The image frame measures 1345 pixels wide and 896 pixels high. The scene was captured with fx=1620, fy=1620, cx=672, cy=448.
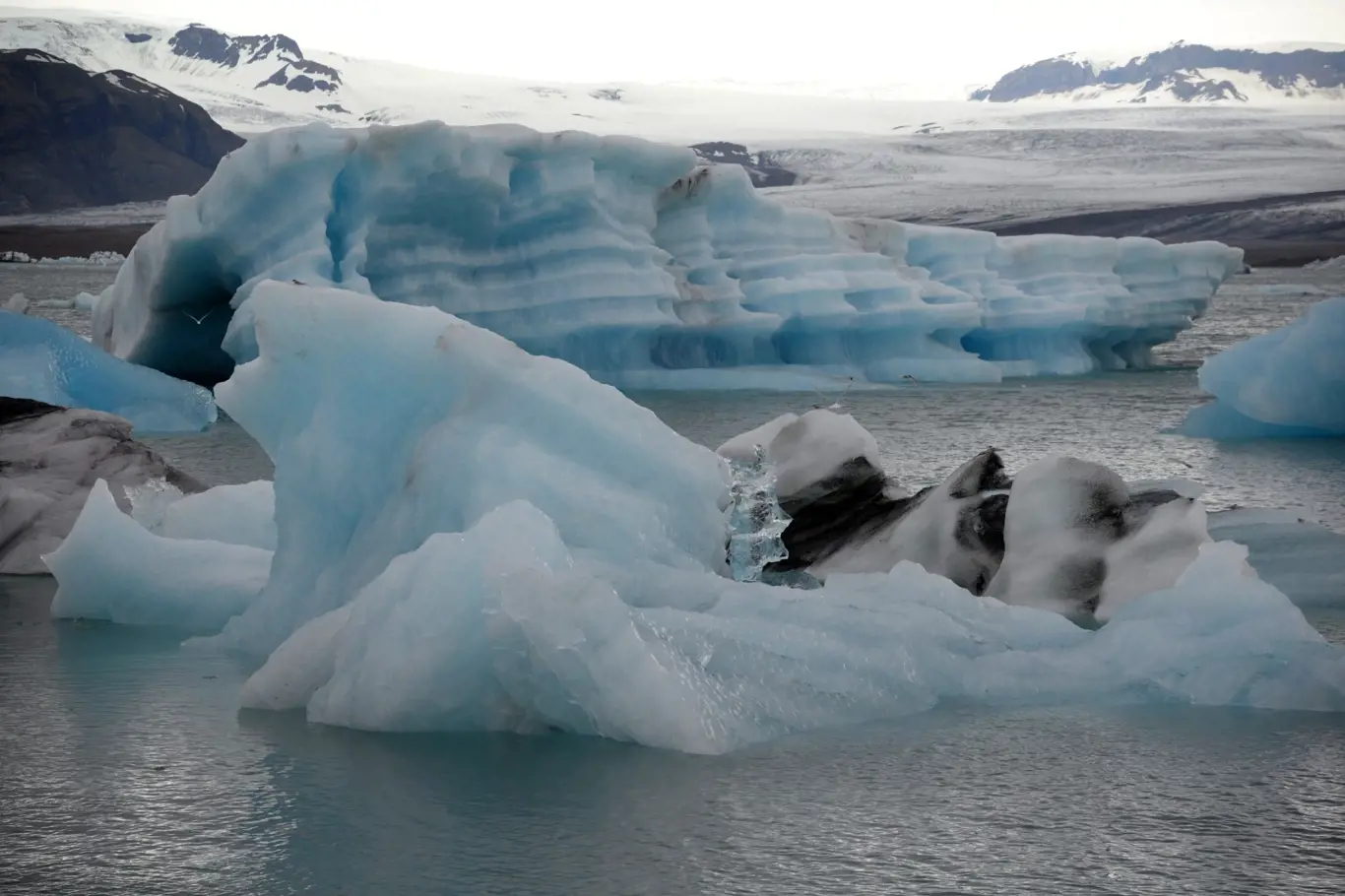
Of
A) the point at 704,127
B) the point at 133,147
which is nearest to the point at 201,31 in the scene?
the point at 133,147

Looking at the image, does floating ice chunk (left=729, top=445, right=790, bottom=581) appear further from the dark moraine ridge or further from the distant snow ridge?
the distant snow ridge

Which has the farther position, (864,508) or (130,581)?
(864,508)

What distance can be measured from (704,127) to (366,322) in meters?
66.1

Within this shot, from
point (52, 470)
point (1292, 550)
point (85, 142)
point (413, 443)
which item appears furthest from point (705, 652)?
point (85, 142)

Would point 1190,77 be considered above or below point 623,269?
above

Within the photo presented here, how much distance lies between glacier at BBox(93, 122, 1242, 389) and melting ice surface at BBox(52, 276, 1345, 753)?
767 cm

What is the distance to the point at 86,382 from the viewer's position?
1116 cm

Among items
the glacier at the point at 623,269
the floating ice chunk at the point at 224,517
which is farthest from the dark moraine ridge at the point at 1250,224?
the floating ice chunk at the point at 224,517

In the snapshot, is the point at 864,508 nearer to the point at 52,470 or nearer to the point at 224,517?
the point at 224,517

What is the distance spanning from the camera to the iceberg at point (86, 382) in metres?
10.4

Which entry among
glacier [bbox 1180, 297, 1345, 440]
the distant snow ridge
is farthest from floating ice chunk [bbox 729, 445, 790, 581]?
the distant snow ridge

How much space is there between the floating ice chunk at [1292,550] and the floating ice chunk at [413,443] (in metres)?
2.51

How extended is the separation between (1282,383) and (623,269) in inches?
227

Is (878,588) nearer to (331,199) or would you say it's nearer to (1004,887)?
(1004,887)
